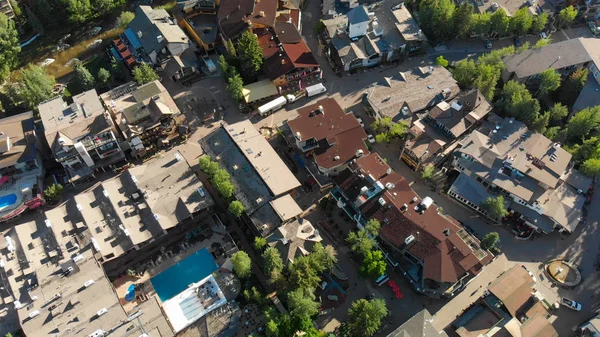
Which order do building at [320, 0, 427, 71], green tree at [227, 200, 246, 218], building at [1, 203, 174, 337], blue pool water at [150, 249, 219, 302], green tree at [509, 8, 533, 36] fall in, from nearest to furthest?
building at [1, 203, 174, 337] → blue pool water at [150, 249, 219, 302] → green tree at [227, 200, 246, 218] → building at [320, 0, 427, 71] → green tree at [509, 8, 533, 36]

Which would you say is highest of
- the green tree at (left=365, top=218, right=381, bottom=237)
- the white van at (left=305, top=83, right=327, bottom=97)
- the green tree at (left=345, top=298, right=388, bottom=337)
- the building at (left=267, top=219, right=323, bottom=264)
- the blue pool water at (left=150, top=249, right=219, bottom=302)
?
the white van at (left=305, top=83, right=327, bottom=97)

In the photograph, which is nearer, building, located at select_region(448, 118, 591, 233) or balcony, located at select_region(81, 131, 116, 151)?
building, located at select_region(448, 118, 591, 233)

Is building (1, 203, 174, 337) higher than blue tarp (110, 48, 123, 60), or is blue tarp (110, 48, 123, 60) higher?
blue tarp (110, 48, 123, 60)

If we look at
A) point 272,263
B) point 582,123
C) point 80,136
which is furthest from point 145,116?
point 582,123

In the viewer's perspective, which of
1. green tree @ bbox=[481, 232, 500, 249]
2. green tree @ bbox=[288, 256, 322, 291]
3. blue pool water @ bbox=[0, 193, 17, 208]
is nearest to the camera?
green tree @ bbox=[288, 256, 322, 291]

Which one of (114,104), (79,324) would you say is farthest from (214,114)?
(79,324)

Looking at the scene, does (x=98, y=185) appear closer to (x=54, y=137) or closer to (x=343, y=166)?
(x=54, y=137)

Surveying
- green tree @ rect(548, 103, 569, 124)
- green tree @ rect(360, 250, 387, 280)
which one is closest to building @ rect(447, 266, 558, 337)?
green tree @ rect(360, 250, 387, 280)

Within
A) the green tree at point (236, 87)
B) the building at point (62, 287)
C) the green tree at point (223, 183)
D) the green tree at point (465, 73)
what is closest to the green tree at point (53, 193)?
the building at point (62, 287)

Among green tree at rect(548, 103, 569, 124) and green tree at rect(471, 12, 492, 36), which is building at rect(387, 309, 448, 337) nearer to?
green tree at rect(548, 103, 569, 124)
